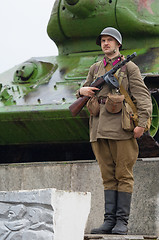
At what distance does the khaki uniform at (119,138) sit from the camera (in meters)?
6.16

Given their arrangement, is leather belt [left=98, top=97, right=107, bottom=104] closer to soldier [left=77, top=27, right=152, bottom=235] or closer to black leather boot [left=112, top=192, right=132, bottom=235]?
soldier [left=77, top=27, right=152, bottom=235]

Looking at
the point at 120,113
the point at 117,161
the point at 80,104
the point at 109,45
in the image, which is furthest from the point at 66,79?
the point at 117,161

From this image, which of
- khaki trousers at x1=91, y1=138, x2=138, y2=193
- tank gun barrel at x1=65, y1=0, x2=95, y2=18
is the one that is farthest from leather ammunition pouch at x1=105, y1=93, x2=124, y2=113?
tank gun barrel at x1=65, y1=0, x2=95, y2=18

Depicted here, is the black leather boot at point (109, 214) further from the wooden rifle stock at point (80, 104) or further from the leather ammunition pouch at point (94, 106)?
the wooden rifle stock at point (80, 104)

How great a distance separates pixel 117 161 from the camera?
244 inches

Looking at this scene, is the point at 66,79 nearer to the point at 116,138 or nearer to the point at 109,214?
the point at 116,138

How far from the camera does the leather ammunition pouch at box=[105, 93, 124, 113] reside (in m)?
6.16

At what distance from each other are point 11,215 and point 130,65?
7.68 feet

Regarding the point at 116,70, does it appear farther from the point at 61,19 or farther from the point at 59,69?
the point at 61,19

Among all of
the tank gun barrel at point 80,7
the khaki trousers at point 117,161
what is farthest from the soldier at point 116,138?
the tank gun barrel at point 80,7

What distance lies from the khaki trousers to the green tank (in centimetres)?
263

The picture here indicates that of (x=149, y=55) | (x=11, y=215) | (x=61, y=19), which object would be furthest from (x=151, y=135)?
(x=11, y=215)

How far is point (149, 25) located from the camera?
1038 cm

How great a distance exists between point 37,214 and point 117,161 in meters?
1.79
